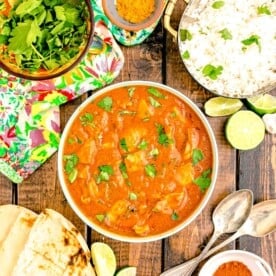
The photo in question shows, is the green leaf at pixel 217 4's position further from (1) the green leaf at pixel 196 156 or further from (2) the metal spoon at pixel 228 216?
(2) the metal spoon at pixel 228 216

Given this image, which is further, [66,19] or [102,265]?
[102,265]

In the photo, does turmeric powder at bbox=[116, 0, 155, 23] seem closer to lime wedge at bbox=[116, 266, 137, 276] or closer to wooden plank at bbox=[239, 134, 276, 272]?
wooden plank at bbox=[239, 134, 276, 272]

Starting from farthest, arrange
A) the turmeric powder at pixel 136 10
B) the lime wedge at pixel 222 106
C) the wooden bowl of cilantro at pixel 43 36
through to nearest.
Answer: the lime wedge at pixel 222 106
the turmeric powder at pixel 136 10
the wooden bowl of cilantro at pixel 43 36

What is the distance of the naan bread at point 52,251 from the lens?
9.72 ft

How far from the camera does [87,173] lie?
2949 mm

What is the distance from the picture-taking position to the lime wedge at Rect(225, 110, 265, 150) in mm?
3008

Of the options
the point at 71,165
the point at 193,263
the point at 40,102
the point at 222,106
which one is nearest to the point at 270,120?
the point at 222,106

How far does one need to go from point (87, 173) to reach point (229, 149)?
0.61 m

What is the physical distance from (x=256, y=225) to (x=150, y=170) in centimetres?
52

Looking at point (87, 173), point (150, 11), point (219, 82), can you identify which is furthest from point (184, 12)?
point (87, 173)

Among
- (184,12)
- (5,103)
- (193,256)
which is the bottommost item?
(193,256)

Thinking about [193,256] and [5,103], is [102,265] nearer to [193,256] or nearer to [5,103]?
[193,256]

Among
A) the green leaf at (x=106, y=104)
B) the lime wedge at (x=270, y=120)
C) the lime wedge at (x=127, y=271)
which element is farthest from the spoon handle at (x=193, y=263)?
the green leaf at (x=106, y=104)

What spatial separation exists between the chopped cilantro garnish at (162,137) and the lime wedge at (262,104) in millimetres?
385
